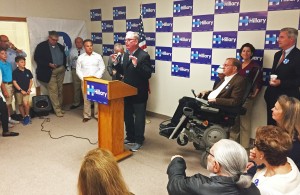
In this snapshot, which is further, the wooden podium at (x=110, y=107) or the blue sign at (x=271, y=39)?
the blue sign at (x=271, y=39)

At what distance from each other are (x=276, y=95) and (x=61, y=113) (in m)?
3.81

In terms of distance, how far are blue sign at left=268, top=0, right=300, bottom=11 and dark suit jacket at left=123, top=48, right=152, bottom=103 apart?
174 centimetres

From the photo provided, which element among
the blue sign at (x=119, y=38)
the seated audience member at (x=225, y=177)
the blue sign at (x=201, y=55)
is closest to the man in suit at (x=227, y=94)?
the blue sign at (x=201, y=55)

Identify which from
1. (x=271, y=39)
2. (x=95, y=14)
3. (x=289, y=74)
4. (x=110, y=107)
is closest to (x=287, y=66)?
(x=289, y=74)

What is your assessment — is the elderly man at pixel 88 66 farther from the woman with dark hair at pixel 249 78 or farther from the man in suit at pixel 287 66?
the man in suit at pixel 287 66

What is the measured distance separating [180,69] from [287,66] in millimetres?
1802

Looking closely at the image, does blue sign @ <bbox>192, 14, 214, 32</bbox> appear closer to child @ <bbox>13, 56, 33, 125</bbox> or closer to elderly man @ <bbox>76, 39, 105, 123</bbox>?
elderly man @ <bbox>76, 39, 105, 123</bbox>

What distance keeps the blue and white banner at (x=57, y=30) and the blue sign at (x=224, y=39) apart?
10.3 ft

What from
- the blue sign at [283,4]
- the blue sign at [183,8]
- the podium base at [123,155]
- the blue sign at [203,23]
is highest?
the blue sign at [183,8]

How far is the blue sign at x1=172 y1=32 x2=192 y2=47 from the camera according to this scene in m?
4.16

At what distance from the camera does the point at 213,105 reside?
2.95 meters

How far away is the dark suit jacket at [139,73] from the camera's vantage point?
10.1ft

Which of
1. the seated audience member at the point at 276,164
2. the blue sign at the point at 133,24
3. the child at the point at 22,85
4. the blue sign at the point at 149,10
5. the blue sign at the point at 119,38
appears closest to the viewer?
the seated audience member at the point at 276,164

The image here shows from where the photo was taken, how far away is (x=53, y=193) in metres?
2.40
